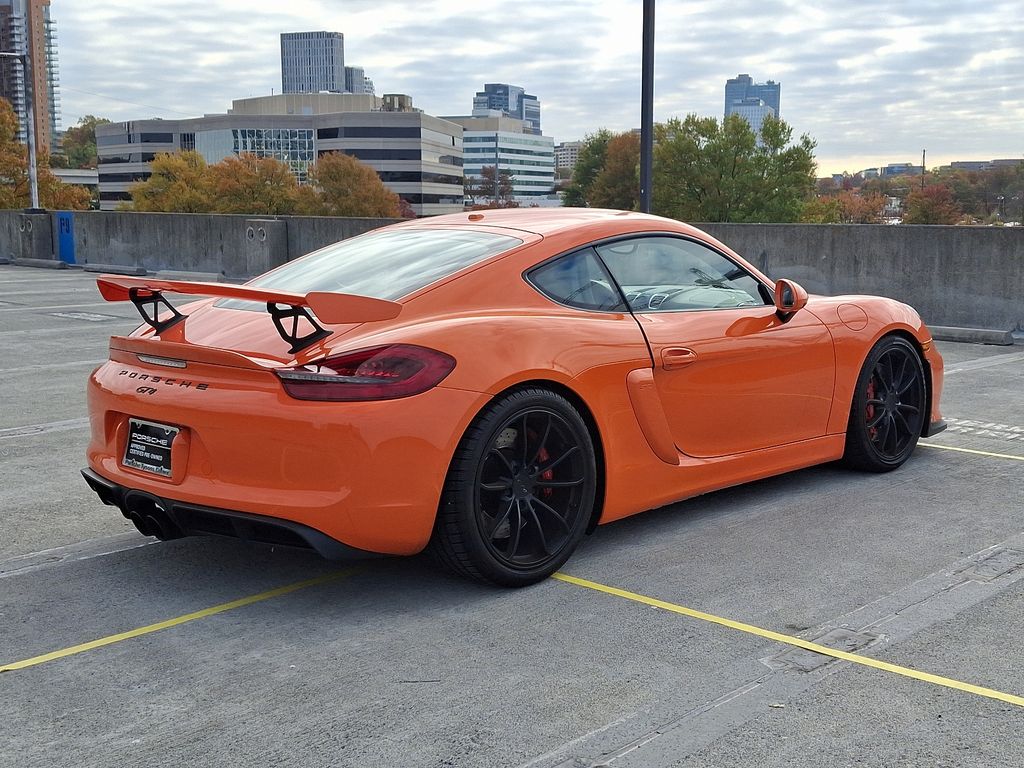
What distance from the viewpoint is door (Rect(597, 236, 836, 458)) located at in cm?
489

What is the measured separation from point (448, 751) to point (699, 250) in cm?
304

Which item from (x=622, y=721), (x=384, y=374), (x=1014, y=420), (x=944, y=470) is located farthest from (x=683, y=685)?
(x=1014, y=420)

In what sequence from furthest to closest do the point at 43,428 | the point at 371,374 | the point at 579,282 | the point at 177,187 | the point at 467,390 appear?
the point at 177,187
the point at 43,428
the point at 579,282
the point at 467,390
the point at 371,374

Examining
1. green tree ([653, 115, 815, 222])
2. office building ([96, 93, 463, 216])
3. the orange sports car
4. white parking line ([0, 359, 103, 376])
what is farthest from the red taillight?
office building ([96, 93, 463, 216])

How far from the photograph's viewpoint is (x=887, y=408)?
6090mm

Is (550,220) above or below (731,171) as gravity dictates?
below

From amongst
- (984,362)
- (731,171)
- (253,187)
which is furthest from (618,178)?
(984,362)

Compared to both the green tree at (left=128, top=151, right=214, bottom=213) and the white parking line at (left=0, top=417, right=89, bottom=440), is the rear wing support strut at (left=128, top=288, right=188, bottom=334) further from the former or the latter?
the green tree at (left=128, top=151, right=214, bottom=213)

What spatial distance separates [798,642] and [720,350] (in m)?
1.65

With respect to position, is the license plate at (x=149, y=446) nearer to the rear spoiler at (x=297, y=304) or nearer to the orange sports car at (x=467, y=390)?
the orange sports car at (x=467, y=390)

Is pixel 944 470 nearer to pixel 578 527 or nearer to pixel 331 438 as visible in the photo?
pixel 578 527

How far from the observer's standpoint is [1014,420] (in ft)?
25.3

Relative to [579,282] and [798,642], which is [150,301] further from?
[798,642]

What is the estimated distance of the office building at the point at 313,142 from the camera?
165 meters
